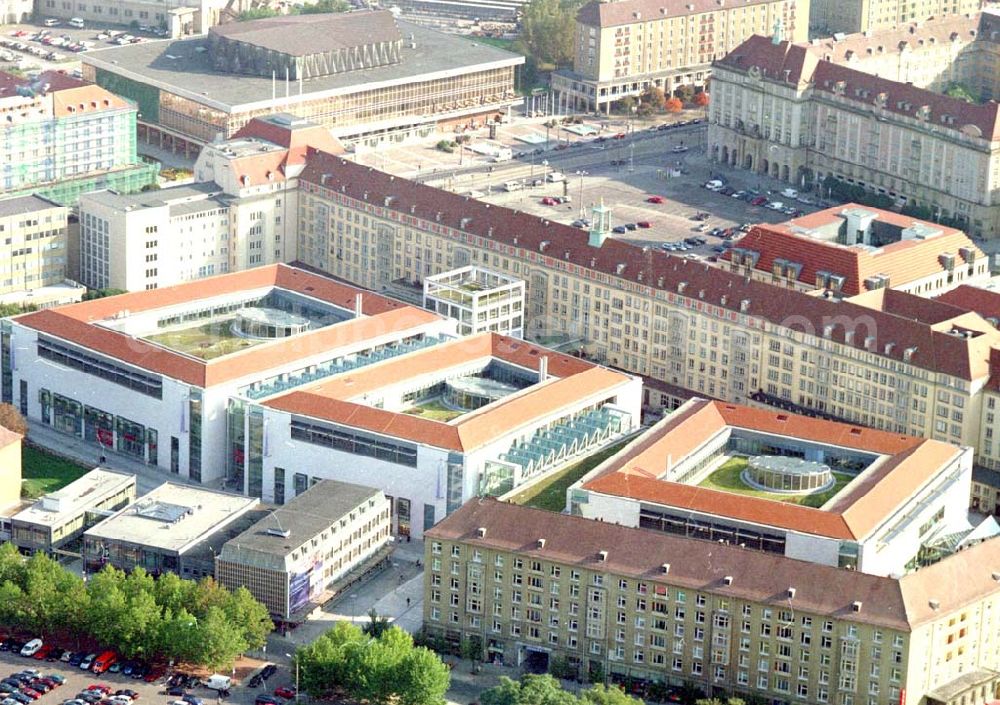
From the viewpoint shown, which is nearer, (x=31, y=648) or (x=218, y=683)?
(x=218, y=683)

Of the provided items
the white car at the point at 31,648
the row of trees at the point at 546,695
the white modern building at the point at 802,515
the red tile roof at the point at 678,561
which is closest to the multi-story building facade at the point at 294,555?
the red tile roof at the point at 678,561

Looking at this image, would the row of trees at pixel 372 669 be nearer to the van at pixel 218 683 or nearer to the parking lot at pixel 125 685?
the parking lot at pixel 125 685

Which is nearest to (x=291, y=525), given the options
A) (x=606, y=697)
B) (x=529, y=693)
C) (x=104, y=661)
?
(x=104, y=661)

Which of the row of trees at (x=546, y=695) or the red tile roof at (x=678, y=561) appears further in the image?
the red tile roof at (x=678, y=561)

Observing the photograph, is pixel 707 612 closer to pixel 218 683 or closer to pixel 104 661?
pixel 218 683

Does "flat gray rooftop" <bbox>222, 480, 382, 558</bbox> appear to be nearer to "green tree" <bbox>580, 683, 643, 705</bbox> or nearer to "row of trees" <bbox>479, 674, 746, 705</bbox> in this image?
"row of trees" <bbox>479, 674, 746, 705</bbox>

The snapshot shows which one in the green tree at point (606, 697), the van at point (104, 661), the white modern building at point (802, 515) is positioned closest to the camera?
the green tree at point (606, 697)
